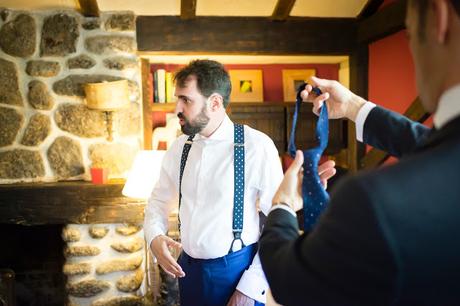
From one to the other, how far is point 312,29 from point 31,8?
1995mm

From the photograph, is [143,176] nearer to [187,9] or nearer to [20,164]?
[20,164]

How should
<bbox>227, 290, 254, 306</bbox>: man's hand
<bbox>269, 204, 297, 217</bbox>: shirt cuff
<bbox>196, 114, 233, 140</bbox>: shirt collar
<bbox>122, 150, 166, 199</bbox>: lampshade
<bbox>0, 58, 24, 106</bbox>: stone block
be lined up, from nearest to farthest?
<bbox>269, 204, 297, 217</bbox>: shirt cuff → <bbox>227, 290, 254, 306</bbox>: man's hand → <bbox>196, 114, 233, 140</bbox>: shirt collar → <bbox>122, 150, 166, 199</bbox>: lampshade → <bbox>0, 58, 24, 106</bbox>: stone block

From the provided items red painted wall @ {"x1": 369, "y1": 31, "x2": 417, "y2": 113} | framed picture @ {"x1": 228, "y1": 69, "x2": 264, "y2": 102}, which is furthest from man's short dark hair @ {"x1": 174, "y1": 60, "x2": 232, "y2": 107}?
framed picture @ {"x1": 228, "y1": 69, "x2": 264, "y2": 102}

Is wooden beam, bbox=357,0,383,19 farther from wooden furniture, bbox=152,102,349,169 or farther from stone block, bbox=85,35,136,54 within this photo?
stone block, bbox=85,35,136,54

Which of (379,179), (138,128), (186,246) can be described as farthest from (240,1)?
(379,179)

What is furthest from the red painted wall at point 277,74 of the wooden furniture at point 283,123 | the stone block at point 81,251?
the stone block at point 81,251

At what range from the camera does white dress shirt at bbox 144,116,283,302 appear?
1.49 meters

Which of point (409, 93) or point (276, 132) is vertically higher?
point (409, 93)

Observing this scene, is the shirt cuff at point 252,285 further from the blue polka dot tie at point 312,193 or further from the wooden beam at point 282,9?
the wooden beam at point 282,9

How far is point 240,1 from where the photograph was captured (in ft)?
9.13

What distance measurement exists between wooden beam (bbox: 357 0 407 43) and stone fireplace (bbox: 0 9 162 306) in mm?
1712

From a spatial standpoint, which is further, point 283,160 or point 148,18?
point 283,160

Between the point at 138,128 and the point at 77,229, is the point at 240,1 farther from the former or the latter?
the point at 77,229

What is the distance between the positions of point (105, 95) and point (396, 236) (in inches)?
96.8
